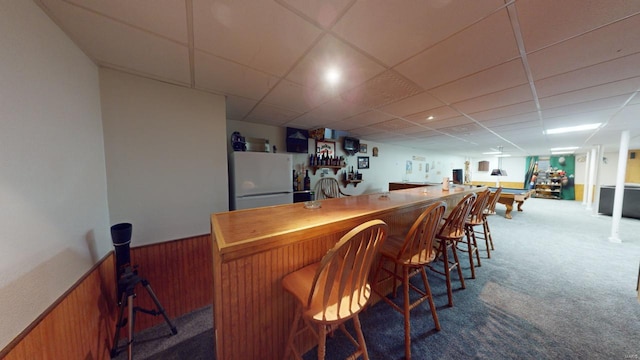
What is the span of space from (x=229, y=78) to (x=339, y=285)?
194cm

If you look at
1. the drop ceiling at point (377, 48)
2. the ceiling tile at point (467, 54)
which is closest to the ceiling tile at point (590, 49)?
the drop ceiling at point (377, 48)

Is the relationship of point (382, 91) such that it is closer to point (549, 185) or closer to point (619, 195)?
point (619, 195)

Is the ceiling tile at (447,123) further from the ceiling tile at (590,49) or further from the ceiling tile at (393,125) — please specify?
the ceiling tile at (590,49)

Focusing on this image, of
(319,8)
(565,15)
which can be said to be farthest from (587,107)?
(319,8)

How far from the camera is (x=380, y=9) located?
102 centimetres

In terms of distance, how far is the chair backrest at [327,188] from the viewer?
14.4 feet

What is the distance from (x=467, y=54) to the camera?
1.42 metres

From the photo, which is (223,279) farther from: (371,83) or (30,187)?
(371,83)

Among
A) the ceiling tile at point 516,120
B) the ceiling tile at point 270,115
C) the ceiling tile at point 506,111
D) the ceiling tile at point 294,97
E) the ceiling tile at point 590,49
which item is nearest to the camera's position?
the ceiling tile at point 590,49

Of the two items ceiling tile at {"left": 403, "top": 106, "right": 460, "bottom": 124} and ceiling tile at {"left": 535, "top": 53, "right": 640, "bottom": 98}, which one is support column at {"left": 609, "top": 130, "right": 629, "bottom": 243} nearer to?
ceiling tile at {"left": 535, "top": 53, "right": 640, "bottom": 98}

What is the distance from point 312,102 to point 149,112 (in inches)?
66.6

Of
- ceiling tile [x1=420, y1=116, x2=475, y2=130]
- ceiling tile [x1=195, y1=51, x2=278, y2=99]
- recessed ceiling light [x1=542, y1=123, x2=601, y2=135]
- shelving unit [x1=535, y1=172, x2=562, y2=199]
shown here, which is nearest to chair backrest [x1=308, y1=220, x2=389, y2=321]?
ceiling tile [x1=195, y1=51, x2=278, y2=99]

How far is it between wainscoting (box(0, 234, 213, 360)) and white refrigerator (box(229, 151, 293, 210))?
0.65 meters

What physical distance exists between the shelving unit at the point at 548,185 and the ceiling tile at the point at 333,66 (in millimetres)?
13081
